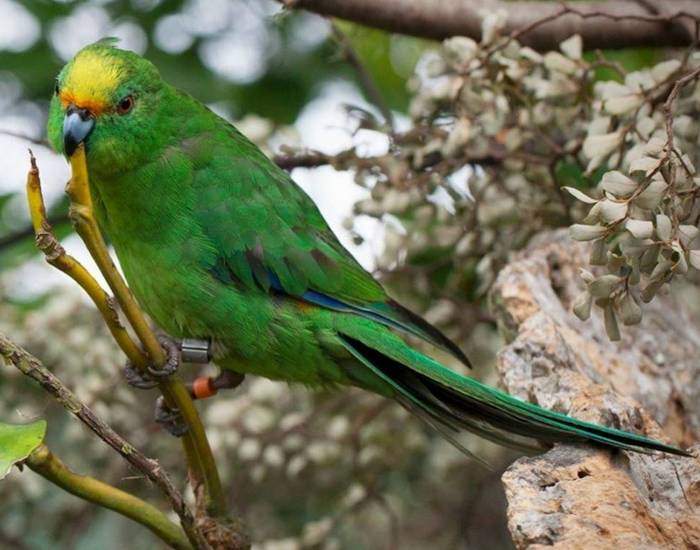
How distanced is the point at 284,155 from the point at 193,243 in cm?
41

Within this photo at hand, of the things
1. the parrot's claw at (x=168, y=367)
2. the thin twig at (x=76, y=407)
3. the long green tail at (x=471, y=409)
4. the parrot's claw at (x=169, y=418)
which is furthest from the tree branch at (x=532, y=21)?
the thin twig at (x=76, y=407)

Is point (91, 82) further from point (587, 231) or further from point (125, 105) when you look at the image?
point (587, 231)

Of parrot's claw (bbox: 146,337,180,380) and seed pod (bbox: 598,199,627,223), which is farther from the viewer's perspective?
parrot's claw (bbox: 146,337,180,380)

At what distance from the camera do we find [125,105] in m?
2.61

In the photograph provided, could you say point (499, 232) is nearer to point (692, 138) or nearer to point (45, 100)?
point (692, 138)

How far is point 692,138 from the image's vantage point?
7.86 ft

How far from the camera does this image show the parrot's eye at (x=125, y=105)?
8.48ft

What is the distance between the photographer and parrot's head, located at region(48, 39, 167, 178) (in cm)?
248

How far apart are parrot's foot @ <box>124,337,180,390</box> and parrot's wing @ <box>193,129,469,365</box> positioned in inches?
9.5

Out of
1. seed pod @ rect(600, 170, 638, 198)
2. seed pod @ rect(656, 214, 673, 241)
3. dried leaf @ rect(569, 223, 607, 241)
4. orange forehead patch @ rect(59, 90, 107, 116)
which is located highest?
orange forehead patch @ rect(59, 90, 107, 116)

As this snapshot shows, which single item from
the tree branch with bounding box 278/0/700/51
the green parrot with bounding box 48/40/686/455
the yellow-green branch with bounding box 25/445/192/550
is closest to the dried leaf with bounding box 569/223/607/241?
the green parrot with bounding box 48/40/686/455

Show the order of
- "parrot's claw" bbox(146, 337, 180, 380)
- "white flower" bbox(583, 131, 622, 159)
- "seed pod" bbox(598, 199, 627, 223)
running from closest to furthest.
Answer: "seed pod" bbox(598, 199, 627, 223), "parrot's claw" bbox(146, 337, 180, 380), "white flower" bbox(583, 131, 622, 159)

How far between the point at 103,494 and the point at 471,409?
81 cm

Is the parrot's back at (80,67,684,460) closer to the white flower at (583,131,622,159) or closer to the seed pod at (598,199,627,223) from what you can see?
the white flower at (583,131,622,159)
